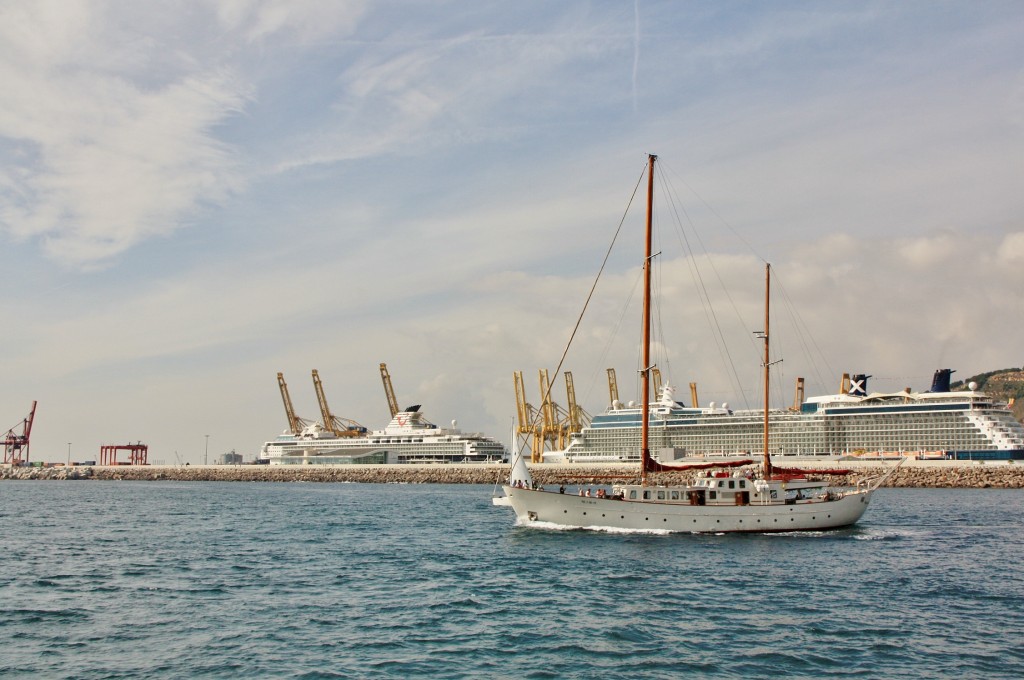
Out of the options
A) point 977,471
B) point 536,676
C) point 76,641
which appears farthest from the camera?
point 977,471

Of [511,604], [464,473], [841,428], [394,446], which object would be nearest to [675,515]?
[511,604]

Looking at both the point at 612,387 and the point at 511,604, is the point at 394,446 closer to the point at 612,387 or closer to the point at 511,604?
the point at 612,387

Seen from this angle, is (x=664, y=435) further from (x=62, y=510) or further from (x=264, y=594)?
(x=264, y=594)

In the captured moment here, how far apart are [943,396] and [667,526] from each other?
9990 centimetres

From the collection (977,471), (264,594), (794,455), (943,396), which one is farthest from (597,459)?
(264,594)

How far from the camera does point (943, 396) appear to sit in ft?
416

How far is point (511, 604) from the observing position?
26250 mm

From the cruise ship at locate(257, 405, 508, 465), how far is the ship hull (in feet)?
417

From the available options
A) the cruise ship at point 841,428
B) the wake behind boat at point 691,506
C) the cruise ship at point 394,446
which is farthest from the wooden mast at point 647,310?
the cruise ship at point 394,446

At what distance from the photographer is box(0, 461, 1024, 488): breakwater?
98125 mm

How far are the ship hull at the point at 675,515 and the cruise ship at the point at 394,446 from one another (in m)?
127

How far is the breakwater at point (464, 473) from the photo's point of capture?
98125 mm

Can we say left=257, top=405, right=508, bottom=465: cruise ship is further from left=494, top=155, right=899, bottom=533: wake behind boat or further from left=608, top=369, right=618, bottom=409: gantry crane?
left=494, top=155, right=899, bottom=533: wake behind boat

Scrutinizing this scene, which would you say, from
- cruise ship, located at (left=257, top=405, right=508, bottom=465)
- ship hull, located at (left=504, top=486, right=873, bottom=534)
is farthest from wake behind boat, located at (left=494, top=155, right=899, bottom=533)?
cruise ship, located at (left=257, top=405, right=508, bottom=465)
